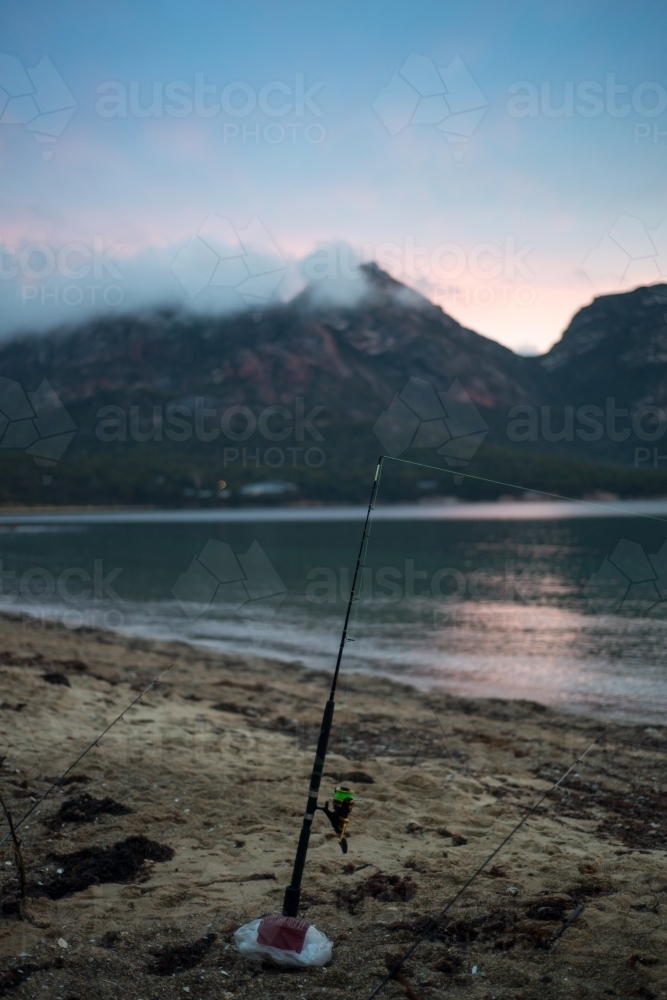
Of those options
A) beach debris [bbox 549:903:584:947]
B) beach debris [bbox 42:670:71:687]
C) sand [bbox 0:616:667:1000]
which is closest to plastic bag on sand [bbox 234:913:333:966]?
sand [bbox 0:616:667:1000]

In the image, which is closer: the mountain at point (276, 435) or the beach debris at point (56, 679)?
the beach debris at point (56, 679)

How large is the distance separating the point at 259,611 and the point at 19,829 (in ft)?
64.5

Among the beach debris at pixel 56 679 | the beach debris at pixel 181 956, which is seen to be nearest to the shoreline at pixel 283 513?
the beach debris at pixel 56 679

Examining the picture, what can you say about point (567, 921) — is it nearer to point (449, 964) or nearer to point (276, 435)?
point (449, 964)

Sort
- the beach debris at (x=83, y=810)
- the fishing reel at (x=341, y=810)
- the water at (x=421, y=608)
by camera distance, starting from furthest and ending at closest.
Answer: the water at (x=421, y=608)
the beach debris at (x=83, y=810)
the fishing reel at (x=341, y=810)

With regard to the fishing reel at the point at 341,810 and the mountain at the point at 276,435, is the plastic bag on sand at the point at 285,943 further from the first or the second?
the mountain at the point at 276,435

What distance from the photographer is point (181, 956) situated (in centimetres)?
399

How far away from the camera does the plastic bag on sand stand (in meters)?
3.92

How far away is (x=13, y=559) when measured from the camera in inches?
1734

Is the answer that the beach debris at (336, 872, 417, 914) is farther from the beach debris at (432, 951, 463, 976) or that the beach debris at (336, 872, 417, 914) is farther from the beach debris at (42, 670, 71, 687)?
the beach debris at (42, 670, 71, 687)

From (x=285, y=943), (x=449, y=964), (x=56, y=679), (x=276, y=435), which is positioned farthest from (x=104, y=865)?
(x=276, y=435)

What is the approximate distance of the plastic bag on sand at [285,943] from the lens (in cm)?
392

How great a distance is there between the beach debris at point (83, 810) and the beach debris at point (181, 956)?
1.79 metres

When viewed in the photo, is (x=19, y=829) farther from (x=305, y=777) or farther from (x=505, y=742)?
(x=505, y=742)
